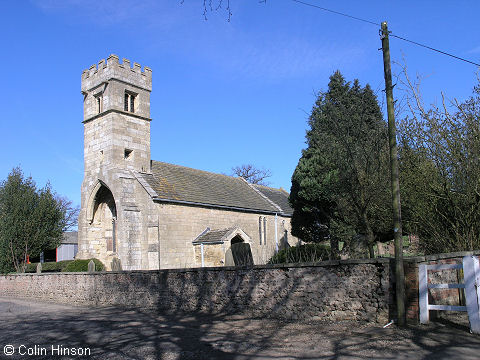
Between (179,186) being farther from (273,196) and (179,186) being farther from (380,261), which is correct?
(380,261)

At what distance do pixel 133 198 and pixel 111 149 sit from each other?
3.26 metres

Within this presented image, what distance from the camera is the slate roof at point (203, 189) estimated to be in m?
25.7

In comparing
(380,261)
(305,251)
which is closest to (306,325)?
(380,261)

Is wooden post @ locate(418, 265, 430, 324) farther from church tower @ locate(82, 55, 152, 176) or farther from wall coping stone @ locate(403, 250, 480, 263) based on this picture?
church tower @ locate(82, 55, 152, 176)

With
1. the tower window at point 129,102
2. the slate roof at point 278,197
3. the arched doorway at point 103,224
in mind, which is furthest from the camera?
the slate roof at point 278,197

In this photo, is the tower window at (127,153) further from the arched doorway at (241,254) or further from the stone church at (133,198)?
the arched doorway at (241,254)

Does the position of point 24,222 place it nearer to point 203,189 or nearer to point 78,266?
point 78,266

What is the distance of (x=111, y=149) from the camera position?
80.7ft

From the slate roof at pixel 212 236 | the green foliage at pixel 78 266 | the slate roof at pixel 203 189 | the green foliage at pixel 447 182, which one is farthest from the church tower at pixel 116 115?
the green foliage at pixel 447 182

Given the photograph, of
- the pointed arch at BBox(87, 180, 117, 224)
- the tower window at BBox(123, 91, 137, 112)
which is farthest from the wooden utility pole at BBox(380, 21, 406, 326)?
the pointed arch at BBox(87, 180, 117, 224)

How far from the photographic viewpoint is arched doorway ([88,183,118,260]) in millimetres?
25844

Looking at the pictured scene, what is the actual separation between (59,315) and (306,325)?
8.62 meters

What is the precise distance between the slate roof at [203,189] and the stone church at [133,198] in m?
0.11

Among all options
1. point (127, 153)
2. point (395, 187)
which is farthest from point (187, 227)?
point (395, 187)
